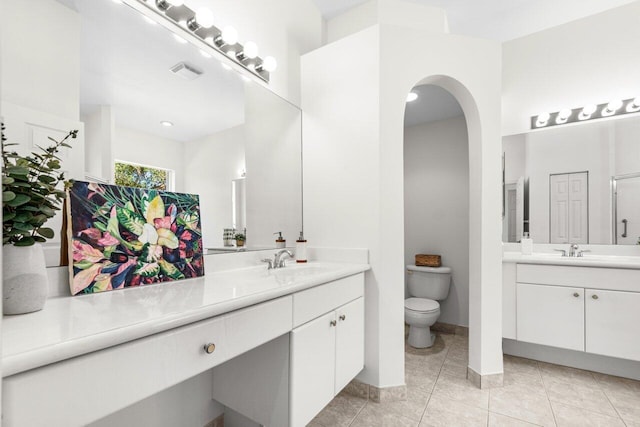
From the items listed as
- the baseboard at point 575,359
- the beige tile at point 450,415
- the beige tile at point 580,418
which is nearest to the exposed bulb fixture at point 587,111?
the baseboard at point 575,359

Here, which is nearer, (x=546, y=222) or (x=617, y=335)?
(x=617, y=335)

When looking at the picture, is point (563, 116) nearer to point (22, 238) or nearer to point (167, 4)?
point (167, 4)

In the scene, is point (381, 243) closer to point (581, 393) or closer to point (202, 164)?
point (202, 164)

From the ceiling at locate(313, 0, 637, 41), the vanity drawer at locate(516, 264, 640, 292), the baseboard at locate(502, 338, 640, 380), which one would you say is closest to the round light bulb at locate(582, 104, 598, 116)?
the ceiling at locate(313, 0, 637, 41)

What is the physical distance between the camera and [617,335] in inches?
77.0

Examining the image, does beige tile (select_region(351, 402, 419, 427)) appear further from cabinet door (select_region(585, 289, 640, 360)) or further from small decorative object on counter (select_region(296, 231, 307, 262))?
cabinet door (select_region(585, 289, 640, 360))

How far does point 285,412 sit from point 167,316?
2.49 ft

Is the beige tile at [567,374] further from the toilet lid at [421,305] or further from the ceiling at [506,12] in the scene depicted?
the ceiling at [506,12]

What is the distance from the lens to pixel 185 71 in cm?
146

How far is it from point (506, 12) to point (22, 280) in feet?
10.4

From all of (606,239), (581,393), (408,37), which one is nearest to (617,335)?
(581,393)

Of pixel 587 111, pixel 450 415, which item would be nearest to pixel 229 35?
pixel 450 415

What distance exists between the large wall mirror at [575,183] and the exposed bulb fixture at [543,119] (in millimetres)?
65

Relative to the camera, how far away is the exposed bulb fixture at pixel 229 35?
5.11ft
